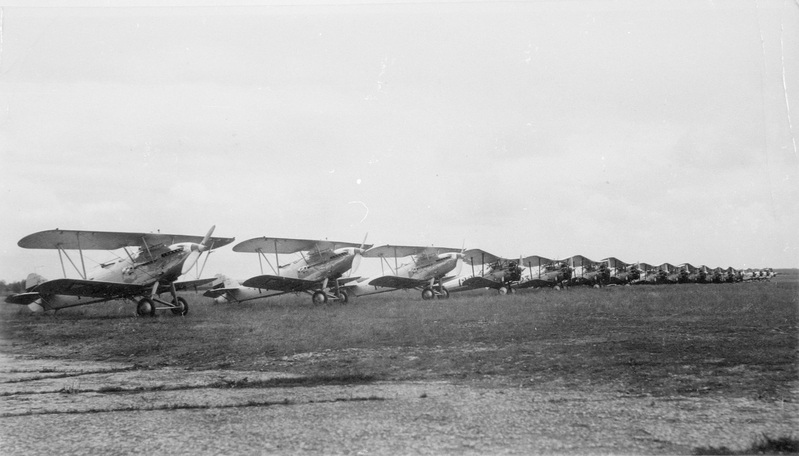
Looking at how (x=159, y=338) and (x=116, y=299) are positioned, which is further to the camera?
(x=116, y=299)

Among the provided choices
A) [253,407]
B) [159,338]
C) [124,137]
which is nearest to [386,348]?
[253,407]

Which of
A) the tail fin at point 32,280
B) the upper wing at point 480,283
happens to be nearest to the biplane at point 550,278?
the upper wing at point 480,283

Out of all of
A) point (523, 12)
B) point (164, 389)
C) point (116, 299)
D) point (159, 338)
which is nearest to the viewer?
point (164, 389)

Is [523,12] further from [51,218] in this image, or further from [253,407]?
[51,218]

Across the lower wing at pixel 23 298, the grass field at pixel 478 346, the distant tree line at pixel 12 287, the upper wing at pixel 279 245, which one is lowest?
the grass field at pixel 478 346

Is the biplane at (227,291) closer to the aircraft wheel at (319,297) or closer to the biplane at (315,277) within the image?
the biplane at (315,277)

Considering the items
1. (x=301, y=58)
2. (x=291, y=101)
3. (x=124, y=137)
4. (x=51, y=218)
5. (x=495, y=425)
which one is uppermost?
(x=301, y=58)
